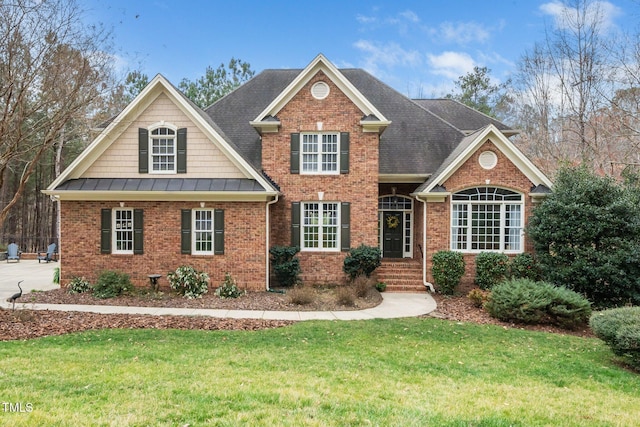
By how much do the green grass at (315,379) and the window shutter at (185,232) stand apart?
4.91 m

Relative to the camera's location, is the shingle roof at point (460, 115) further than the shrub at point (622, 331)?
Yes

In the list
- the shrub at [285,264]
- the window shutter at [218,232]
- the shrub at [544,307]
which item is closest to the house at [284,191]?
the window shutter at [218,232]

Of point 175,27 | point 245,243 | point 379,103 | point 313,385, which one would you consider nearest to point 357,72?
point 379,103

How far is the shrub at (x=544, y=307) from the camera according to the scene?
31.0 feet

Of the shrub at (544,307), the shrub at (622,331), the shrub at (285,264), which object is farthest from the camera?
the shrub at (285,264)

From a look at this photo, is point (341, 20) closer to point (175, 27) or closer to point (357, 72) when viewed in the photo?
point (357, 72)

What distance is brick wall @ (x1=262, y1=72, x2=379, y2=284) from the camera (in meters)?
13.8

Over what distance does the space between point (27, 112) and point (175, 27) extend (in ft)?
28.4

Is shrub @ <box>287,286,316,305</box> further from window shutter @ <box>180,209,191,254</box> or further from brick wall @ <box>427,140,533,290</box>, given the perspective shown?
brick wall @ <box>427,140,533,290</box>

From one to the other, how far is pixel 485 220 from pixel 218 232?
9.62m

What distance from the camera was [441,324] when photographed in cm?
919

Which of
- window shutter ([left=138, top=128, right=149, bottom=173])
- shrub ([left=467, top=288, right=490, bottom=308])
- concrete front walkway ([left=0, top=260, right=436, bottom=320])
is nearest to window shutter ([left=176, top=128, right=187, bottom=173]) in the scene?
window shutter ([left=138, top=128, right=149, bottom=173])

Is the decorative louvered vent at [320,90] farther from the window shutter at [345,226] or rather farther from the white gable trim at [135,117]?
the window shutter at [345,226]

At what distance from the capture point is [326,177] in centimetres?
1401
